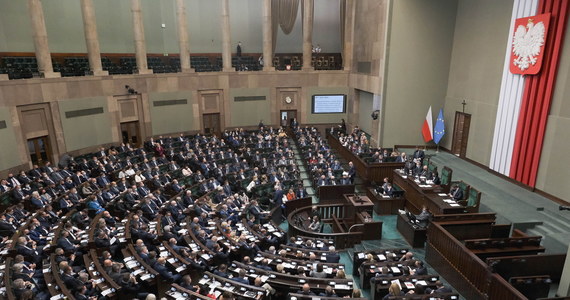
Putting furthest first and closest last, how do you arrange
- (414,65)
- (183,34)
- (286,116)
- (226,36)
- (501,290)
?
1. (286,116)
2. (226,36)
3. (183,34)
4. (414,65)
5. (501,290)

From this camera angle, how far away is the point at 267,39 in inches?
910

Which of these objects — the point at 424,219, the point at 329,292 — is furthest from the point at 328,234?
the point at 329,292

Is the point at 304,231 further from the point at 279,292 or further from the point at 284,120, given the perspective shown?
the point at 284,120

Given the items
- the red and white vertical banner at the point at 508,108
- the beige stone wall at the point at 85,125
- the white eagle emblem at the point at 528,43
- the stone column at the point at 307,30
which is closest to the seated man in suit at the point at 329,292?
the red and white vertical banner at the point at 508,108

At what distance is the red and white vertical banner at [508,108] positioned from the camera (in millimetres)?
12984

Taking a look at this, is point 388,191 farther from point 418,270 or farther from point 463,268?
point 418,270

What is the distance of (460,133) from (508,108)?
10.7 ft

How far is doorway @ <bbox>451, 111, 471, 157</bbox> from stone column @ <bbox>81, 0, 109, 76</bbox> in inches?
715

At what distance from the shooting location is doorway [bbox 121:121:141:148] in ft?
66.7

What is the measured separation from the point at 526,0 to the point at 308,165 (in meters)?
10.5

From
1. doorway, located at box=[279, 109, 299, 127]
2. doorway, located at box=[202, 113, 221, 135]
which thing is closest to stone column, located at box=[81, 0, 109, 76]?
doorway, located at box=[202, 113, 221, 135]

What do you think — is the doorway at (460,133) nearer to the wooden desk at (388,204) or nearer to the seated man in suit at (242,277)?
the wooden desk at (388,204)

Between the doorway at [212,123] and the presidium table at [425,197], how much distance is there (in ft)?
44.0

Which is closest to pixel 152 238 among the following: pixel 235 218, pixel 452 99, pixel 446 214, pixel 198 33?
pixel 235 218
